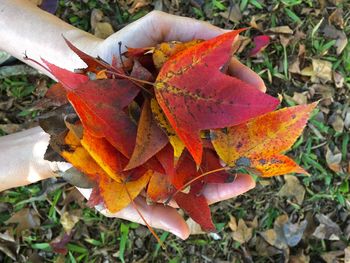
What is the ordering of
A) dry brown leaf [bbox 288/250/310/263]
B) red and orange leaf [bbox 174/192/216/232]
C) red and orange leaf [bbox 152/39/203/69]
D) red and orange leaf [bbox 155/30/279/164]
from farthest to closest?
dry brown leaf [bbox 288/250/310/263] → red and orange leaf [bbox 174/192/216/232] → red and orange leaf [bbox 152/39/203/69] → red and orange leaf [bbox 155/30/279/164]

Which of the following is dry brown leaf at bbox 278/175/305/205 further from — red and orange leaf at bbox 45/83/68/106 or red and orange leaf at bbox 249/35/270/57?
red and orange leaf at bbox 45/83/68/106

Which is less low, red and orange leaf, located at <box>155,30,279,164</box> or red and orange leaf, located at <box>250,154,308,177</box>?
red and orange leaf, located at <box>155,30,279,164</box>

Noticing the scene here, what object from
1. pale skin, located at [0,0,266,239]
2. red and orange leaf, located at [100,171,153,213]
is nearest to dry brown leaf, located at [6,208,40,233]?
pale skin, located at [0,0,266,239]

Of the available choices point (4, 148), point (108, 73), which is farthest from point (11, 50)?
point (108, 73)

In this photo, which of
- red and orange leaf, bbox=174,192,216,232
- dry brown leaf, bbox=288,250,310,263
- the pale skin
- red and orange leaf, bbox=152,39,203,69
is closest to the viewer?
red and orange leaf, bbox=152,39,203,69

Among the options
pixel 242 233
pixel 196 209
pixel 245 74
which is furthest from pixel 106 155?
pixel 242 233

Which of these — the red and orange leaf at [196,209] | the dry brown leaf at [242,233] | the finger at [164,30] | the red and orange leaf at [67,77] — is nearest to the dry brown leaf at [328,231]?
the dry brown leaf at [242,233]

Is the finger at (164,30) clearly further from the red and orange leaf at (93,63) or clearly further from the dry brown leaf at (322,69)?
the dry brown leaf at (322,69)
